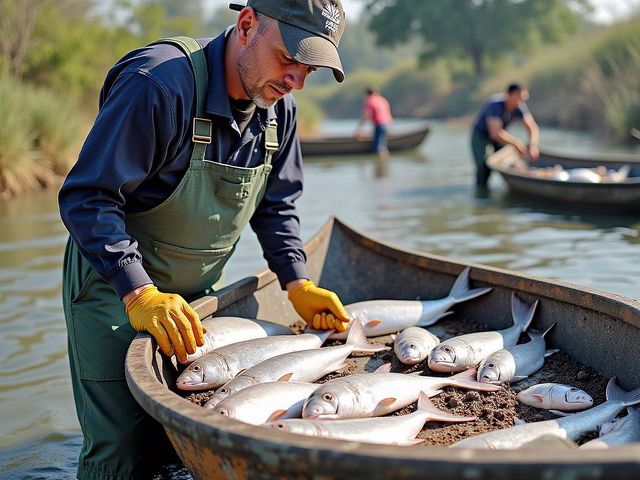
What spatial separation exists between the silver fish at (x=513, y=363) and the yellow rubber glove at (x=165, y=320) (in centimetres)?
123

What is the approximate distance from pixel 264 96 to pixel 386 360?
1.39m

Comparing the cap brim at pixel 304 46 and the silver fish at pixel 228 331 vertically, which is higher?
the cap brim at pixel 304 46

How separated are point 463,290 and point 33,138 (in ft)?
42.6

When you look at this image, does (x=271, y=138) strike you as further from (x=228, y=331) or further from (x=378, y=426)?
(x=378, y=426)

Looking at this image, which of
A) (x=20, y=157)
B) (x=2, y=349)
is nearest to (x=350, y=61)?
(x=20, y=157)

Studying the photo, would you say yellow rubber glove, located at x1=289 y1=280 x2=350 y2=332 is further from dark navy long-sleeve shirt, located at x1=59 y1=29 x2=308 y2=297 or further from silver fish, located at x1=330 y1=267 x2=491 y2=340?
dark navy long-sleeve shirt, located at x1=59 y1=29 x2=308 y2=297

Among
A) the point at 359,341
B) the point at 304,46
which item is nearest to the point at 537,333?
the point at 359,341

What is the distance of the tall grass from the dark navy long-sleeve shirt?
38.8 feet

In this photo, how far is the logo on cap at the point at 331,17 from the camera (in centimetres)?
348

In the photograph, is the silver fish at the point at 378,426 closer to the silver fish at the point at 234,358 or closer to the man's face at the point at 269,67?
the silver fish at the point at 234,358

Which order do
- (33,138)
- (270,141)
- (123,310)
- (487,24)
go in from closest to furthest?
(123,310), (270,141), (33,138), (487,24)

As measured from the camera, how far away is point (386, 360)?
402 centimetres

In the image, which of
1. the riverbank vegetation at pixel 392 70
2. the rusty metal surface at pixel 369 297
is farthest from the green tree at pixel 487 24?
the rusty metal surface at pixel 369 297

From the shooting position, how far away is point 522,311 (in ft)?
13.8
